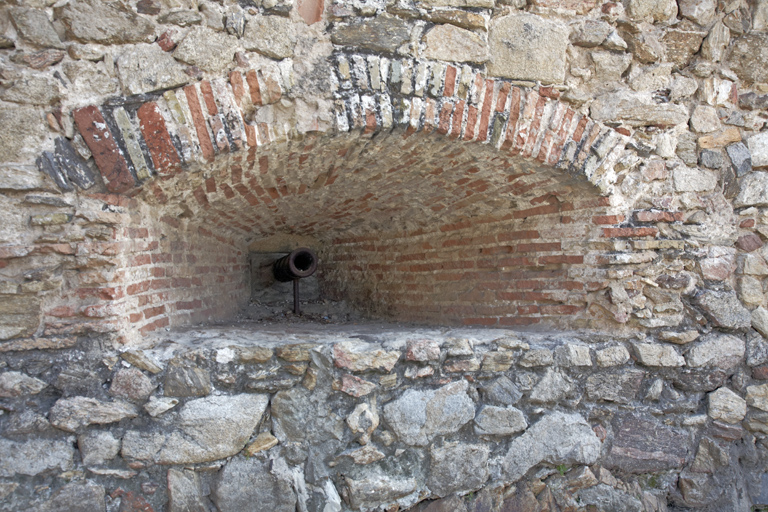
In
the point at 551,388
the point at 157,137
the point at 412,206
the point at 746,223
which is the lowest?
the point at 551,388

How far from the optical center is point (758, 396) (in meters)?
2.67

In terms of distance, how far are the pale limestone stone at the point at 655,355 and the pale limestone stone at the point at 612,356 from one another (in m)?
0.07

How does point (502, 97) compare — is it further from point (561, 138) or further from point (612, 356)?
point (612, 356)

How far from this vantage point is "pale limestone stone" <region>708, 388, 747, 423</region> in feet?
8.63

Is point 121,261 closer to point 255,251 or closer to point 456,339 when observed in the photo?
point 456,339

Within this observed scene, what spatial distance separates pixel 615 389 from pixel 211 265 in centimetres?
250

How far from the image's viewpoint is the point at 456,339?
238 centimetres

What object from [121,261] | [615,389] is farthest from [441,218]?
[121,261]

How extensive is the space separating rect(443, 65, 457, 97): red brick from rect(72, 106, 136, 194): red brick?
4.66 ft

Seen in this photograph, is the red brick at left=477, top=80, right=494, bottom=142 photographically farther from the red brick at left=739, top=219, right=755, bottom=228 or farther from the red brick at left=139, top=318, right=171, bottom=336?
the red brick at left=139, top=318, right=171, bottom=336

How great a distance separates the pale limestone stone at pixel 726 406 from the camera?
2.63m

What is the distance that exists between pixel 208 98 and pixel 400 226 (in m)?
1.91

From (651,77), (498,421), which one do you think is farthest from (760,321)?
(498,421)

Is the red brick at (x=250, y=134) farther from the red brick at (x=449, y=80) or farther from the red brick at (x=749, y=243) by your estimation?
the red brick at (x=749, y=243)
